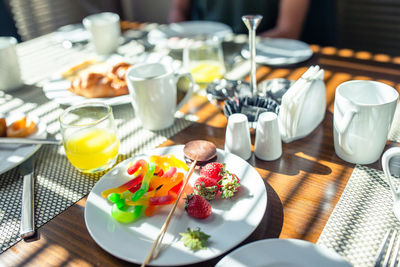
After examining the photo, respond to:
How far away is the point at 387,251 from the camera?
0.52 m

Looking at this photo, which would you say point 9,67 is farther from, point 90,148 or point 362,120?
point 362,120

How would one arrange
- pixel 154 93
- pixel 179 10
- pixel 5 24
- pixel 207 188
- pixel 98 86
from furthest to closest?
pixel 5 24 → pixel 179 10 → pixel 98 86 → pixel 154 93 → pixel 207 188

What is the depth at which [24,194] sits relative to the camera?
680 millimetres

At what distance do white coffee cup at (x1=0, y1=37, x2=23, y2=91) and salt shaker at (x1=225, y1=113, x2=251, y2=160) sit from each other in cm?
77

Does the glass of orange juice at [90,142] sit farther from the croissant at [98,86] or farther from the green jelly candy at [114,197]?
the croissant at [98,86]

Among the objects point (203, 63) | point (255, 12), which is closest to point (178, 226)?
point (203, 63)

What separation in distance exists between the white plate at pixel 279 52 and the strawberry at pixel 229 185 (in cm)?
61

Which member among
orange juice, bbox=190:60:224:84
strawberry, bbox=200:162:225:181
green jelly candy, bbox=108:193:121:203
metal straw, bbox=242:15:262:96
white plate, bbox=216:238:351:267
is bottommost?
white plate, bbox=216:238:351:267

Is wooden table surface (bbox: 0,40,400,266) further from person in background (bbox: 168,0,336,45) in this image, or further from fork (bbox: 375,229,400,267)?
person in background (bbox: 168,0,336,45)

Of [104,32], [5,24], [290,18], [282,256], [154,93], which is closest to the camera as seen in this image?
[282,256]

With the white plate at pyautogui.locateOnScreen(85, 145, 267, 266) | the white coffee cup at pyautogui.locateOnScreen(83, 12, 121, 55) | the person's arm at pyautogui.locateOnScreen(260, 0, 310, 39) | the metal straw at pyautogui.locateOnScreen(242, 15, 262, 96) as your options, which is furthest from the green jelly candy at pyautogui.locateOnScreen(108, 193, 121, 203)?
the person's arm at pyautogui.locateOnScreen(260, 0, 310, 39)

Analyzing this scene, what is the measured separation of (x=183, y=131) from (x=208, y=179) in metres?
0.28

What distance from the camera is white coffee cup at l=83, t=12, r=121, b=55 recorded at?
1.29 m

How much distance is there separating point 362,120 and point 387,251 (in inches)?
9.4
